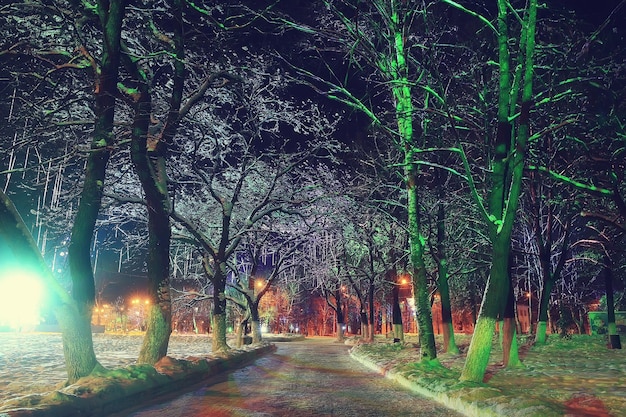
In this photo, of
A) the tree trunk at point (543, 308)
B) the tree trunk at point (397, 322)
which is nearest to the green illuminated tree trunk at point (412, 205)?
the tree trunk at point (543, 308)

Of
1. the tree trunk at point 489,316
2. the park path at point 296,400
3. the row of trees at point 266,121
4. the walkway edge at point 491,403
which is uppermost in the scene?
the row of trees at point 266,121

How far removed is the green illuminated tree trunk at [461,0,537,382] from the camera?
1020cm

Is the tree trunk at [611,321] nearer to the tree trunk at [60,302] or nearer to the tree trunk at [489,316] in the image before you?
the tree trunk at [489,316]

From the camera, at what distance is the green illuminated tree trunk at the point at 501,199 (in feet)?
33.4

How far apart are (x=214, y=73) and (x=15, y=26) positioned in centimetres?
510

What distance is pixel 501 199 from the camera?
36.0 ft

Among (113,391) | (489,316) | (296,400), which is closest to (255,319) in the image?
(296,400)

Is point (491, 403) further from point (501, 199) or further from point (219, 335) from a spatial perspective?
point (219, 335)

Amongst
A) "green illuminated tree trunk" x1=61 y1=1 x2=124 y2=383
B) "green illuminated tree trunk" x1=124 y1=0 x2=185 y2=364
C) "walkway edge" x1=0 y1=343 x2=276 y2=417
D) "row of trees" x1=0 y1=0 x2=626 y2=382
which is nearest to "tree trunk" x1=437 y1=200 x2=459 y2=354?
"row of trees" x1=0 y1=0 x2=626 y2=382

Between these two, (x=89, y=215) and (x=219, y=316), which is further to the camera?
(x=219, y=316)

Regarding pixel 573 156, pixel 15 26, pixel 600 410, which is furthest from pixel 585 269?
pixel 15 26

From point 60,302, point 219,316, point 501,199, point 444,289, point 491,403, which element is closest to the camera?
point 491,403

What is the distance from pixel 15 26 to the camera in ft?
34.3

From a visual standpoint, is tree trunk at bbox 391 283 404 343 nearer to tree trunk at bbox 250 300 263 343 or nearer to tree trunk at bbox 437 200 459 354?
tree trunk at bbox 250 300 263 343
